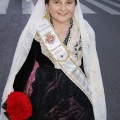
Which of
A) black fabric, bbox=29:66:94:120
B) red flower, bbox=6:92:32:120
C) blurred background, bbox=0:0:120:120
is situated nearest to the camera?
red flower, bbox=6:92:32:120

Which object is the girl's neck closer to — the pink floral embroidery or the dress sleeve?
the dress sleeve

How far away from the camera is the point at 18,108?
2.24 meters

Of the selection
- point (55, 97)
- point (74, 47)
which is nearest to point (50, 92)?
point (55, 97)

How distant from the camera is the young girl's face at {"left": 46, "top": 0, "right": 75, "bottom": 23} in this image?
2318 mm

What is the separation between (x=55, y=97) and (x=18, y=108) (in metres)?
0.33

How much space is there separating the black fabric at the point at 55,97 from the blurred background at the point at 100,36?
1.85 meters

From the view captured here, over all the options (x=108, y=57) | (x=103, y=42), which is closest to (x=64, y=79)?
(x=108, y=57)

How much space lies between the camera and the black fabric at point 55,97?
7.88 feet

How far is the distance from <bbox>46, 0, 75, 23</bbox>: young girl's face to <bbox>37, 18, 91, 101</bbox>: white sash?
167 millimetres

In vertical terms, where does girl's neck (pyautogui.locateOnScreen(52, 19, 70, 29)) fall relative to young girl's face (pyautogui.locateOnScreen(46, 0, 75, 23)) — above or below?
below

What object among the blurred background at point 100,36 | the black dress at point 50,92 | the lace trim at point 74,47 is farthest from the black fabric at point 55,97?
the blurred background at point 100,36

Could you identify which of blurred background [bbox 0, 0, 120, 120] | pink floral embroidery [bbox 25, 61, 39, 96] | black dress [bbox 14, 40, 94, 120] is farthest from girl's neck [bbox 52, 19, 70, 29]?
blurred background [bbox 0, 0, 120, 120]

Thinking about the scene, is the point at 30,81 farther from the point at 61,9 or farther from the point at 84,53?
the point at 61,9

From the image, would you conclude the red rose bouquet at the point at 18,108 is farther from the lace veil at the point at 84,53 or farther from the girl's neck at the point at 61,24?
the girl's neck at the point at 61,24
